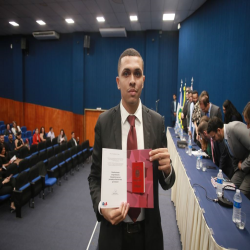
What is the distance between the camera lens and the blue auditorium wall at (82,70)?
9469 mm

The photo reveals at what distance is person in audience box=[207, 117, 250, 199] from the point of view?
249 centimetres

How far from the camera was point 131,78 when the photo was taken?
1165 millimetres

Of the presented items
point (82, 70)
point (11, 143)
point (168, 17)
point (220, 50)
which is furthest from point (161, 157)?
point (82, 70)

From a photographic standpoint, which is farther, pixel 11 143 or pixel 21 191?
pixel 11 143

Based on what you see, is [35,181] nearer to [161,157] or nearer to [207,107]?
[207,107]

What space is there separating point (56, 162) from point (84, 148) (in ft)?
7.02

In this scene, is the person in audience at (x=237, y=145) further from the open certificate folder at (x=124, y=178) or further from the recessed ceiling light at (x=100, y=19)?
the recessed ceiling light at (x=100, y=19)

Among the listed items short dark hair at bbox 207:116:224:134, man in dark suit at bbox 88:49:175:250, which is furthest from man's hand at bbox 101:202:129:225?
short dark hair at bbox 207:116:224:134

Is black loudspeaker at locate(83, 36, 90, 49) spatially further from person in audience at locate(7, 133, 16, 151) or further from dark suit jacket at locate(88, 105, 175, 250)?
dark suit jacket at locate(88, 105, 175, 250)

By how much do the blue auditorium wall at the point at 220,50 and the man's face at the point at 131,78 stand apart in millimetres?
3261

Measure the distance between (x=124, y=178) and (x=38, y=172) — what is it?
4.54 meters

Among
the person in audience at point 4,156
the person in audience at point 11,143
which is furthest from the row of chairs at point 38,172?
the person in audience at point 11,143

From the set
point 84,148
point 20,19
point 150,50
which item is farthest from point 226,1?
point 20,19

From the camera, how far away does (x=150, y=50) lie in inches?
370
